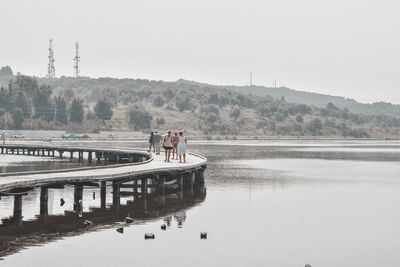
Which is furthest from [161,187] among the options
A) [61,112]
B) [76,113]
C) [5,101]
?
[76,113]

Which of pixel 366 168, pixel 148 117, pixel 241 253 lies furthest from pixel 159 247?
pixel 148 117

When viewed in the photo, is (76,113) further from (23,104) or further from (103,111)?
(23,104)

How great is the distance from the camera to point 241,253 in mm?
21500

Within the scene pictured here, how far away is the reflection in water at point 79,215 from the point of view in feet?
75.2

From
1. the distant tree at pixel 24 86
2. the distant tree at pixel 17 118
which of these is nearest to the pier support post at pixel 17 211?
the distant tree at pixel 17 118

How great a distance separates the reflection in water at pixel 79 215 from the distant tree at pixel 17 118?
130 meters

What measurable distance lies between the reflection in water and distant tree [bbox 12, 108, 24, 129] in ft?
426

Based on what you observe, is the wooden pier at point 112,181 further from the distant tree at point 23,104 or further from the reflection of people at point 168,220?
the distant tree at point 23,104

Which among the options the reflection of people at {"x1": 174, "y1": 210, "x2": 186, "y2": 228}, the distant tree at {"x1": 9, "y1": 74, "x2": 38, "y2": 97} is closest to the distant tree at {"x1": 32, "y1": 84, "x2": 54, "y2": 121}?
the distant tree at {"x1": 9, "y1": 74, "x2": 38, "y2": 97}

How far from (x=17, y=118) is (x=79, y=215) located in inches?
5539

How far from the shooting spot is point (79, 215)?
27625mm

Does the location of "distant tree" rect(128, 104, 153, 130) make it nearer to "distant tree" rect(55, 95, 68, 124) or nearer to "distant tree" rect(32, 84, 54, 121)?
"distant tree" rect(55, 95, 68, 124)

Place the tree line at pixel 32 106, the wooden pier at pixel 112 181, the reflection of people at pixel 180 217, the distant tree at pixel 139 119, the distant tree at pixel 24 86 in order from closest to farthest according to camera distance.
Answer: the wooden pier at pixel 112 181 < the reflection of people at pixel 180 217 < the tree line at pixel 32 106 < the distant tree at pixel 24 86 < the distant tree at pixel 139 119

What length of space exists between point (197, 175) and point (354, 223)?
15.7 m
